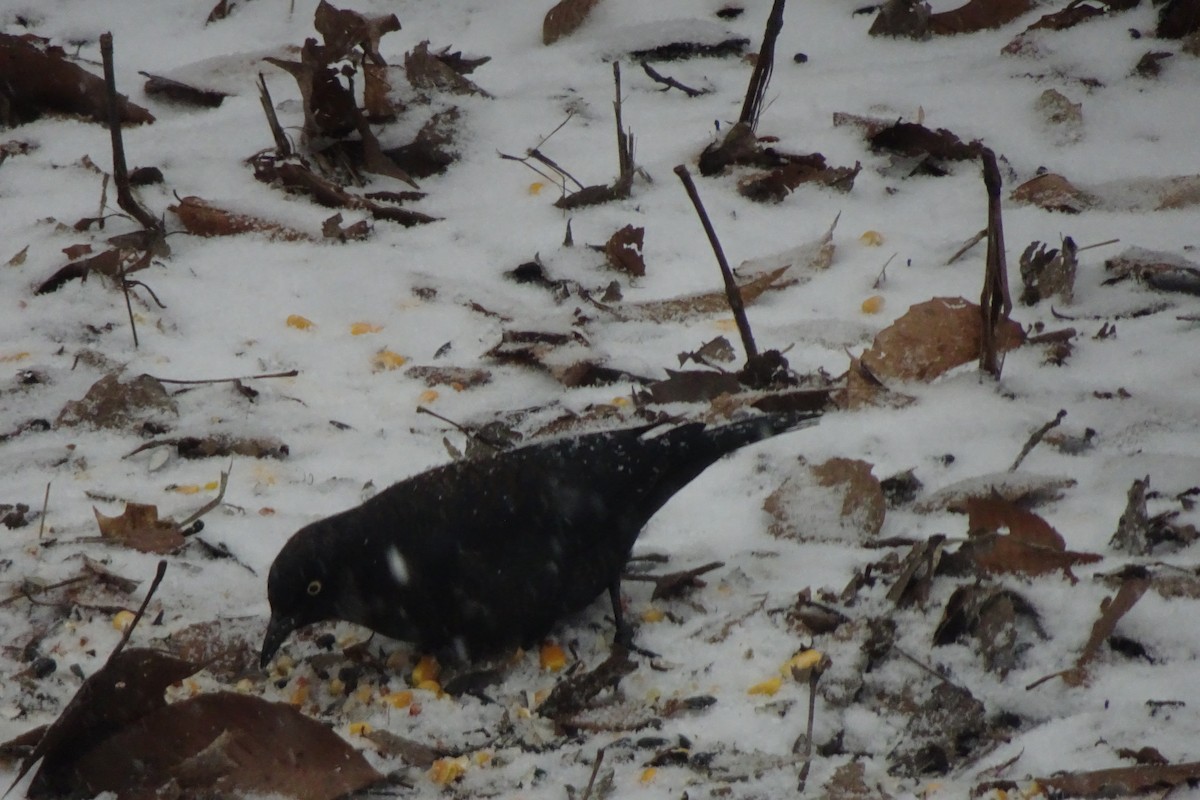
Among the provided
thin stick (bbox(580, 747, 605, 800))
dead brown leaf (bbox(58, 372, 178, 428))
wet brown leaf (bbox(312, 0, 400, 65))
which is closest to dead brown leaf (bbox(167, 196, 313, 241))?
wet brown leaf (bbox(312, 0, 400, 65))

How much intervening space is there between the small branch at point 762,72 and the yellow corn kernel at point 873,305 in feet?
3.94

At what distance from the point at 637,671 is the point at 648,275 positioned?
2.24 meters

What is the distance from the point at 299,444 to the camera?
4.25 meters

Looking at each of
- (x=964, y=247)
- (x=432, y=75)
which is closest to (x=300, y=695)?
(x=964, y=247)

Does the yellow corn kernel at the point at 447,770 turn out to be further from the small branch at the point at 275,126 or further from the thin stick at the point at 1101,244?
the small branch at the point at 275,126

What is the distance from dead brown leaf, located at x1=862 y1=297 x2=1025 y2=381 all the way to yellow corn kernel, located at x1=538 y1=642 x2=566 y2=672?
151 centimetres

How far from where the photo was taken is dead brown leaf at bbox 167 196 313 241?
538 centimetres

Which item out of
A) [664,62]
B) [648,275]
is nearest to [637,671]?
[648,275]

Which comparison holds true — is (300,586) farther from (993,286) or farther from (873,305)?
(873,305)

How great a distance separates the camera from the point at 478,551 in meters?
3.29

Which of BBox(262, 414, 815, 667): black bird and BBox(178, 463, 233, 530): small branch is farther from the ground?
BBox(262, 414, 815, 667): black bird

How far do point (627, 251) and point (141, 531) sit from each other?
2.17 m

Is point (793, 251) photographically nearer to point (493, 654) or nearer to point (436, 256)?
point (436, 256)

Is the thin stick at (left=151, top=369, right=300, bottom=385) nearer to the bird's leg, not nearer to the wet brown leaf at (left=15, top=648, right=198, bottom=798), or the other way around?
the bird's leg
